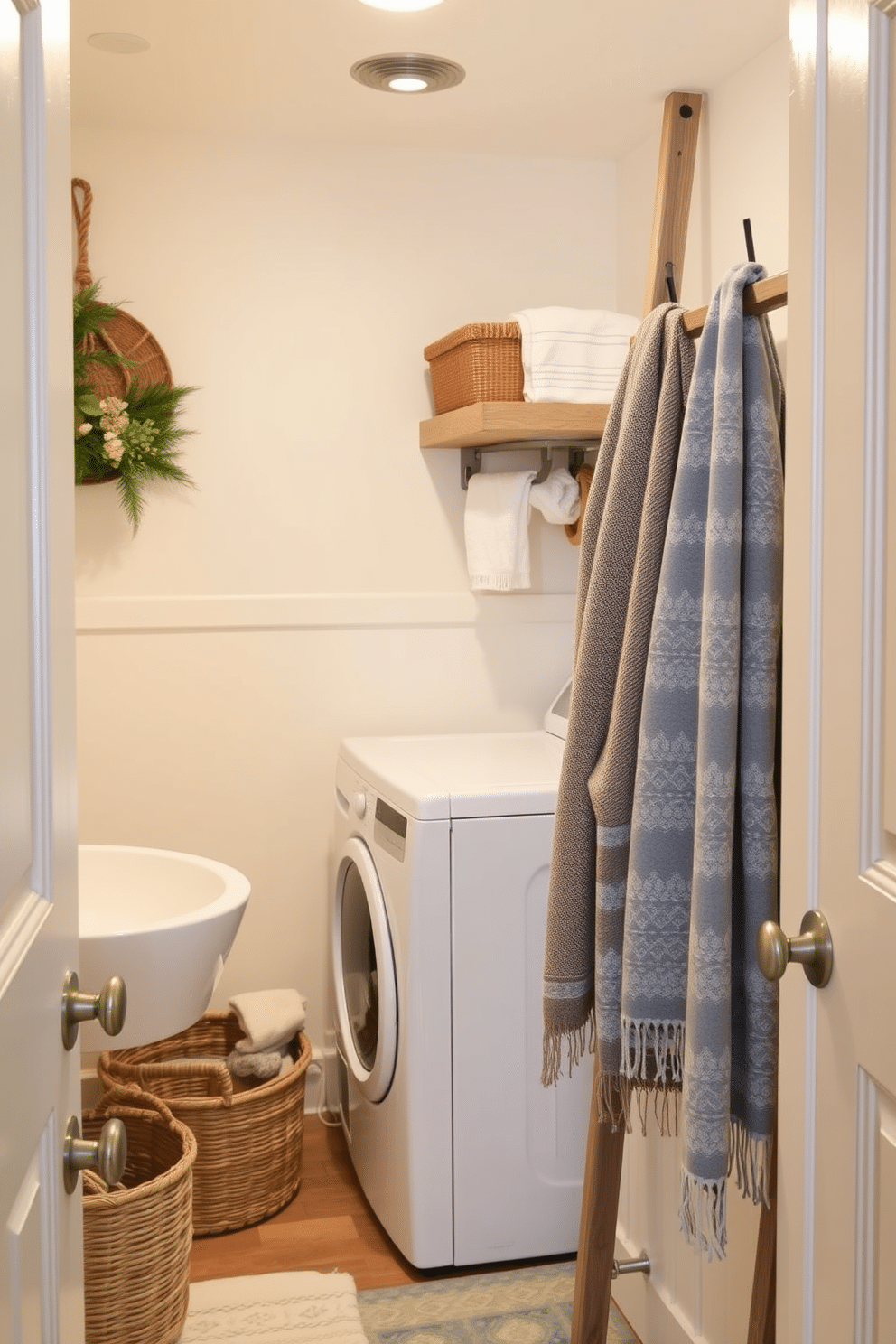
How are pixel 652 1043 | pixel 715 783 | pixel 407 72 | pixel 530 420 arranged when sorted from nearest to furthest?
pixel 715 783
pixel 652 1043
pixel 407 72
pixel 530 420

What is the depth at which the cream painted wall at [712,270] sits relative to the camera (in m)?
1.82

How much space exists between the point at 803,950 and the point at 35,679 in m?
0.63

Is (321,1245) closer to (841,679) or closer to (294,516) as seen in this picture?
(294,516)

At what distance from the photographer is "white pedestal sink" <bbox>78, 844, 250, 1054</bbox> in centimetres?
177

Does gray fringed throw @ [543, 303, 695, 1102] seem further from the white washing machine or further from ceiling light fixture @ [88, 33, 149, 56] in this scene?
ceiling light fixture @ [88, 33, 149, 56]

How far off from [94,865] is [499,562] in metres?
1.13

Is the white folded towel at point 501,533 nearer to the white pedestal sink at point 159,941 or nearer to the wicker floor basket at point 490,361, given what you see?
the wicker floor basket at point 490,361

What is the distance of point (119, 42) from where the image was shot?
2324 mm

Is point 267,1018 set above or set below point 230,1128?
above

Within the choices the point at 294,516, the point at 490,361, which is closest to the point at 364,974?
the point at 294,516

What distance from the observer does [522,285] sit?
3.03 metres

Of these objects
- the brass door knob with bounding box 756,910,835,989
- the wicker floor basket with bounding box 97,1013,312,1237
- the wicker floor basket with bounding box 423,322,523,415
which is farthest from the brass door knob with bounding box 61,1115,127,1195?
the wicker floor basket with bounding box 423,322,523,415

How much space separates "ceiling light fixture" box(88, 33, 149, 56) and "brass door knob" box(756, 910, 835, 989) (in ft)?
6.55

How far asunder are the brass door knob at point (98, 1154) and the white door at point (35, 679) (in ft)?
0.05
